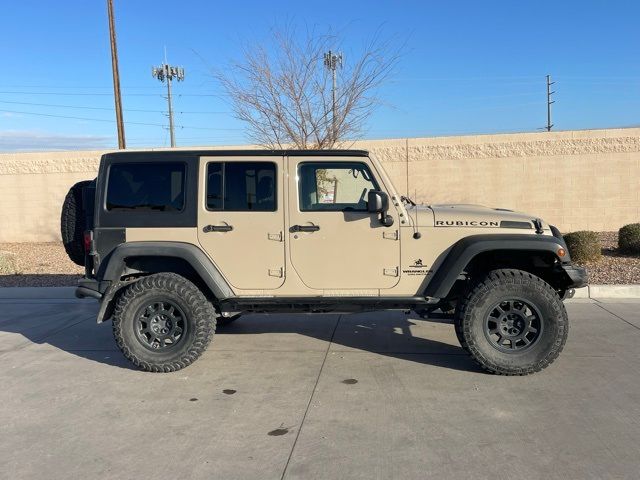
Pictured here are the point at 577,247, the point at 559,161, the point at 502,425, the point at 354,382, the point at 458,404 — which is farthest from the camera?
the point at 559,161

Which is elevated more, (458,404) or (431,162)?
(431,162)

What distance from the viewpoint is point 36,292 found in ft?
30.5

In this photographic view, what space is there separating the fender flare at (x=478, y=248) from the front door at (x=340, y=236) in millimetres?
435

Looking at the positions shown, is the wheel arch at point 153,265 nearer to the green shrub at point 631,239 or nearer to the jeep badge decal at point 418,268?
the jeep badge decal at point 418,268

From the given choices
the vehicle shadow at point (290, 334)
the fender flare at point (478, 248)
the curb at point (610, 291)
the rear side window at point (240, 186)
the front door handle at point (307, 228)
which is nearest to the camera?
the fender flare at point (478, 248)

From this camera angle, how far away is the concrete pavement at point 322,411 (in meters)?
3.33

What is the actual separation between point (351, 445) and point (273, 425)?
25.7 inches

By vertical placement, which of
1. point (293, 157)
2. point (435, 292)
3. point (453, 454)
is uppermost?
point (293, 157)

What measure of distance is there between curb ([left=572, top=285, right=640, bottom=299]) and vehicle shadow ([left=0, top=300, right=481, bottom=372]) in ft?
9.68

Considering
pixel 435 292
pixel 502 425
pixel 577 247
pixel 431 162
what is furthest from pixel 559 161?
pixel 502 425

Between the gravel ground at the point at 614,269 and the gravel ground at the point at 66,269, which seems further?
the gravel ground at the point at 66,269

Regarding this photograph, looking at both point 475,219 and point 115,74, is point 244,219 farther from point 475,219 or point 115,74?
point 115,74

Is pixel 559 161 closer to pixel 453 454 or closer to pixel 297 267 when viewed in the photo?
pixel 297 267

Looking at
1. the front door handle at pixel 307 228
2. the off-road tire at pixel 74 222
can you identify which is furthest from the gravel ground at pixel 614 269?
the off-road tire at pixel 74 222
